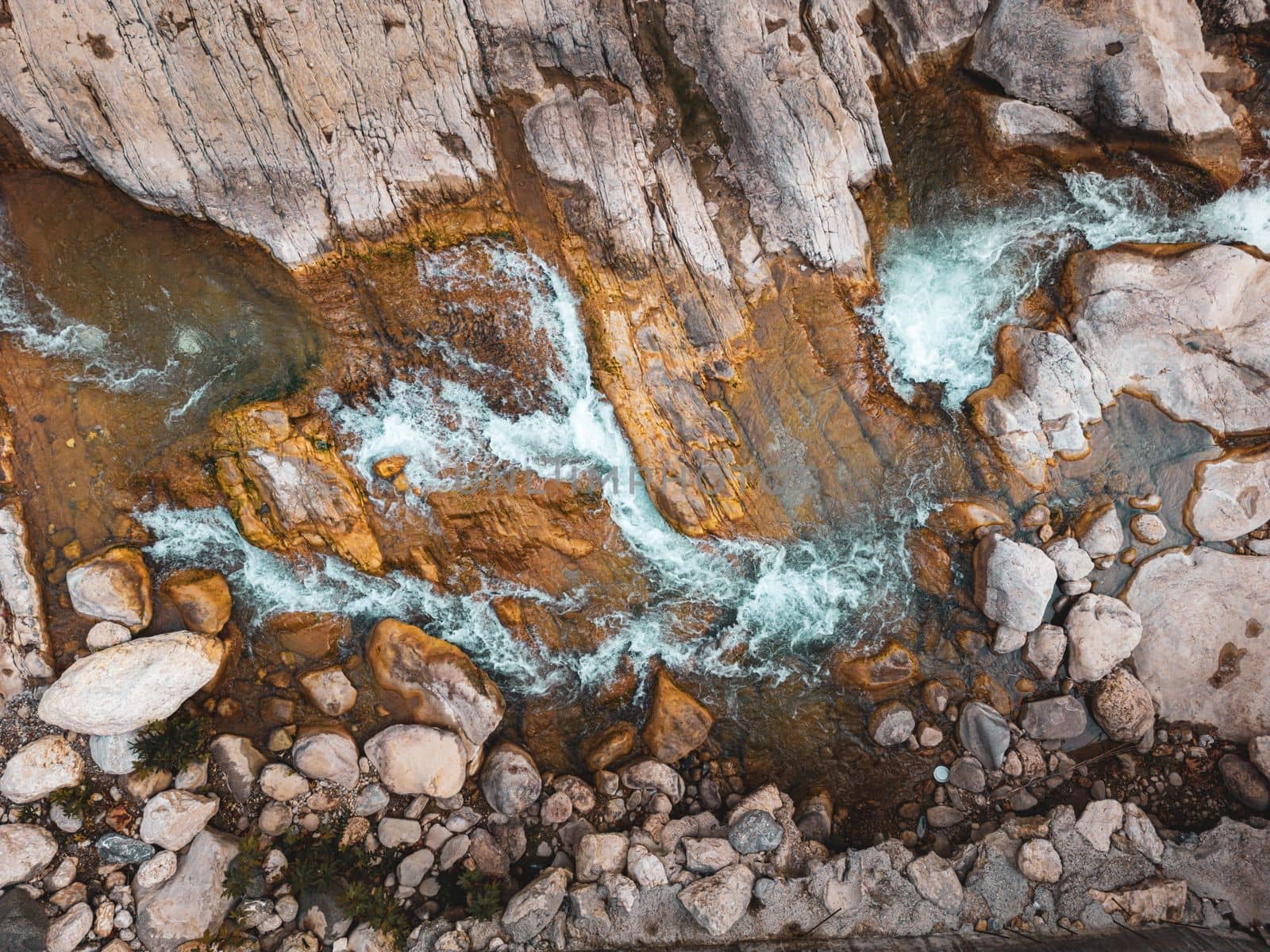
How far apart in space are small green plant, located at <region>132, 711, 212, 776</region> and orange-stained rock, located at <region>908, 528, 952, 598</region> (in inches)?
373

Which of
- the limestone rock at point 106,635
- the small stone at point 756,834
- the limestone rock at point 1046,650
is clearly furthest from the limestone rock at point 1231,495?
the limestone rock at point 106,635

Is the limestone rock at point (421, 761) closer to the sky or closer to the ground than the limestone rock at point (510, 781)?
closer to the sky

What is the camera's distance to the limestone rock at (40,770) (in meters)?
7.13

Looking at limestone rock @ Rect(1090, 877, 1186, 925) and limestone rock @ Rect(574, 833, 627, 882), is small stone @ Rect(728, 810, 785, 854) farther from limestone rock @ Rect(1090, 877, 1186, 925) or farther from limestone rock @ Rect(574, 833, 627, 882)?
limestone rock @ Rect(1090, 877, 1186, 925)

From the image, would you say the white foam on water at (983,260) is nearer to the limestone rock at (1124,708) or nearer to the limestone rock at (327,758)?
the limestone rock at (1124,708)

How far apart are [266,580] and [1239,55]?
15.0 meters

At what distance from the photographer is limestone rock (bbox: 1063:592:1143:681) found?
8000mm

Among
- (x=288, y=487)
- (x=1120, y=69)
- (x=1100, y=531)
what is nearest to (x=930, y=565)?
(x=1100, y=531)

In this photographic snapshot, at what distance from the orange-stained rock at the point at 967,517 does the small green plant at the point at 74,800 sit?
11.1m

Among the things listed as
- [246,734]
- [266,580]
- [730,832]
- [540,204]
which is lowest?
[730,832]

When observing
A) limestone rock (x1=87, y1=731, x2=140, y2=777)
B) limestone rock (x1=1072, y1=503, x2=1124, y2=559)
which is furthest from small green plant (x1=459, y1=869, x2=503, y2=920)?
limestone rock (x1=1072, y1=503, x2=1124, y2=559)

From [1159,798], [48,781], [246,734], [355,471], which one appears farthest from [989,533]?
[48,781]

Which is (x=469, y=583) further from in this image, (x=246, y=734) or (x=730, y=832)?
(x=730, y=832)

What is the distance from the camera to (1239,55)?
8.45m
